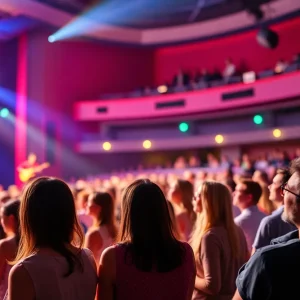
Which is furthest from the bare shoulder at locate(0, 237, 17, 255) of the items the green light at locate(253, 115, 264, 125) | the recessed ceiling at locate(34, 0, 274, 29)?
the recessed ceiling at locate(34, 0, 274, 29)

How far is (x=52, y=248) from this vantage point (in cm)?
177

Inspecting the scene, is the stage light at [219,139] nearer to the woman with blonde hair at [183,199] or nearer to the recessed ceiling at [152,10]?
the recessed ceiling at [152,10]

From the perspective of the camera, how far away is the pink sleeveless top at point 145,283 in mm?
1864

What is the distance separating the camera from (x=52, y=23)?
16344mm

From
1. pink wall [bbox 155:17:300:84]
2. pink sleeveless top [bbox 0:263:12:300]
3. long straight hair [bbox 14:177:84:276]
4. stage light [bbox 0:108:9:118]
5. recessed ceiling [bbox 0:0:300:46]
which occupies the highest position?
recessed ceiling [bbox 0:0:300:46]

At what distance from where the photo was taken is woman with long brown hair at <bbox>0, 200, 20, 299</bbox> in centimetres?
256

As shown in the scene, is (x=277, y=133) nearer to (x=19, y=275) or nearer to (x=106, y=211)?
(x=106, y=211)

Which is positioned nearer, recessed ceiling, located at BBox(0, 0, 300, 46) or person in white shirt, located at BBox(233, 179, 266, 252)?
person in white shirt, located at BBox(233, 179, 266, 252)

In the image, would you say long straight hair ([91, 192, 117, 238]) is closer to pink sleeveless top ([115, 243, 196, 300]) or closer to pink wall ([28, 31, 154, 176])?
pink sleeveless top ([115, 243, 196, 300])

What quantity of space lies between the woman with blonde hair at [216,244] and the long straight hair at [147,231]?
68 cm

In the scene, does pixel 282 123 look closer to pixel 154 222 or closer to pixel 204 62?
pixel 204 62

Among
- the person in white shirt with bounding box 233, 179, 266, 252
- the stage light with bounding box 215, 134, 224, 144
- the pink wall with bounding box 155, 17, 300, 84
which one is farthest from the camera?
the pink wall with bounding box 155, 17, 300, 84

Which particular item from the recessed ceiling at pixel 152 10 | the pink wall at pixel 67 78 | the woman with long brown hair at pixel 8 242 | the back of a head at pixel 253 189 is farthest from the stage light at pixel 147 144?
the woman with long brown hair at pixel 8 242

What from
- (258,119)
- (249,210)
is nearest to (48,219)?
(249,210)
